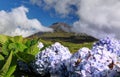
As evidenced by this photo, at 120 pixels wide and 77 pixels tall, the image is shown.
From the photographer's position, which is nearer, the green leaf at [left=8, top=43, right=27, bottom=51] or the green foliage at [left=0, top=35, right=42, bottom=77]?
the green foliage at [left=0, top=35, right=42, bottom=77]

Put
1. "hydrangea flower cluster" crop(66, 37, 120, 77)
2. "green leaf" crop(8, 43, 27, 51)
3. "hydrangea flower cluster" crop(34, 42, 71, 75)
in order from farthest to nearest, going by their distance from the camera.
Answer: "green leaf" crop(8, 43, 27, 51)
"hydrangea flower cluster" crop(34, 42, 71, 75)
"hydrangea flower cluster" crop(66, 37, 120, 77)

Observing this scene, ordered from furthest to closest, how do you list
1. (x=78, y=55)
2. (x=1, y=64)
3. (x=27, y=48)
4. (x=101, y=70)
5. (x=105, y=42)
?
(x=27, y=48)
(x=1, y=64)
(x=105, y=42)
(x=78, y=55)
(x=101, y=70)

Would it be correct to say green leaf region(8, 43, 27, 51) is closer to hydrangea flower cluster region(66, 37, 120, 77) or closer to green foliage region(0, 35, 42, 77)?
green foliage region(0, 35, 42, 77)

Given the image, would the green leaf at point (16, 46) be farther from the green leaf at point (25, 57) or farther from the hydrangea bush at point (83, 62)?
the hydrangea bush at point (83, 62)

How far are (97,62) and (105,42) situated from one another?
4.30 ft

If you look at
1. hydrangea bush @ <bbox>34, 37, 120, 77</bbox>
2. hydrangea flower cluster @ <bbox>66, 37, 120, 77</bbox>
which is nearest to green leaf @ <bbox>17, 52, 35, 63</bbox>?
hydrangea bush @ <bbox>34, 37, 120, 77</bbox>

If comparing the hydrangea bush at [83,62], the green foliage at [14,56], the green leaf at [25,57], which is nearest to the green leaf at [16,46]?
the green foliage at [14,56]

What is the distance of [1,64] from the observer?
6.92 metres

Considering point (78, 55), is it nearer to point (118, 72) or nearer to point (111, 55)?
point (111, 55)

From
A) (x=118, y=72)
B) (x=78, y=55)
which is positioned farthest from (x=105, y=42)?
(x=118, y=72)

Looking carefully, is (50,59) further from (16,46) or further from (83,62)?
(83,62)

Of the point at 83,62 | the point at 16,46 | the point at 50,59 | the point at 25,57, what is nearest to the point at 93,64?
the point at 83,62

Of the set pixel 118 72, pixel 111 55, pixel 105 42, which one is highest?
pixel 105 42

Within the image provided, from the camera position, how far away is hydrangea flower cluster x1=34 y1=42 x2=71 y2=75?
6371 mm
